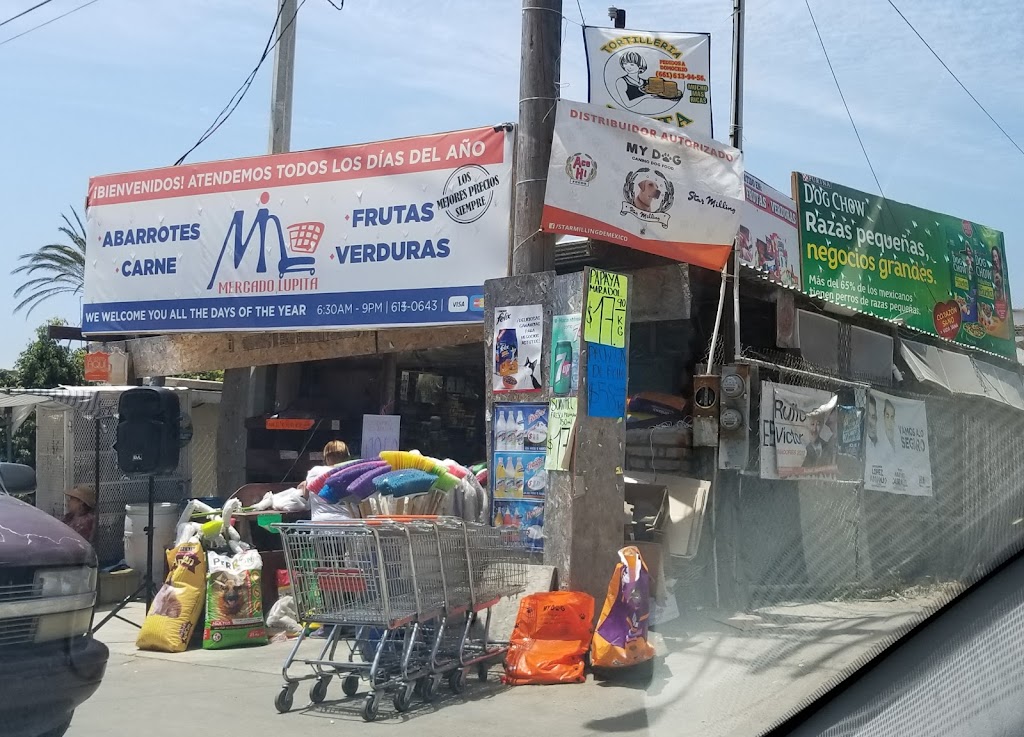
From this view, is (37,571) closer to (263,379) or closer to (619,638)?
(619,638)

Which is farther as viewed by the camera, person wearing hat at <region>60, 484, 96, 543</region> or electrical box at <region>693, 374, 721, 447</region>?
person wearing hat at <region>60, 484, 96, 543</region>

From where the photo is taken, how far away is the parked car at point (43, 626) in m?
5.18

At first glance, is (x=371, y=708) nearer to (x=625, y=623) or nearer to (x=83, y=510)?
(x=625, y=623)

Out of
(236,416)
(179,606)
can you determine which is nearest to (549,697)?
(179,606)

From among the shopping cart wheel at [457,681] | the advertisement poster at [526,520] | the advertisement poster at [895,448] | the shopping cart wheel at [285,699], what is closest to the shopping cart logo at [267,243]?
the advertisement poster at [526,520]

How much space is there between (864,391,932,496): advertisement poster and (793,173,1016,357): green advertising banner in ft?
7.46

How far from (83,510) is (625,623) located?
7.80 meters

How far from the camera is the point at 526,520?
873cm

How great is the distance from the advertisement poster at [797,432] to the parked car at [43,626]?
20.4 ft

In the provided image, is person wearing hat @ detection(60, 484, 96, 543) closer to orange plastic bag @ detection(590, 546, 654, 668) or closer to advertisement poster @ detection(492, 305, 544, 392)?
advertisement poster @ detection(492, 305, 544, 392)

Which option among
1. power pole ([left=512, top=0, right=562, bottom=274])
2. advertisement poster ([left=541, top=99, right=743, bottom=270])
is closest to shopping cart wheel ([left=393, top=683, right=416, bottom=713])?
power pole ([left=512, top=0, right=562, bottom=274])

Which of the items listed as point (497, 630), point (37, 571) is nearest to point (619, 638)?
point (497, 630)

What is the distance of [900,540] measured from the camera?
1032 cm

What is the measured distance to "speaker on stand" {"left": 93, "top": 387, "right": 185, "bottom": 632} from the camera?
9.90m
